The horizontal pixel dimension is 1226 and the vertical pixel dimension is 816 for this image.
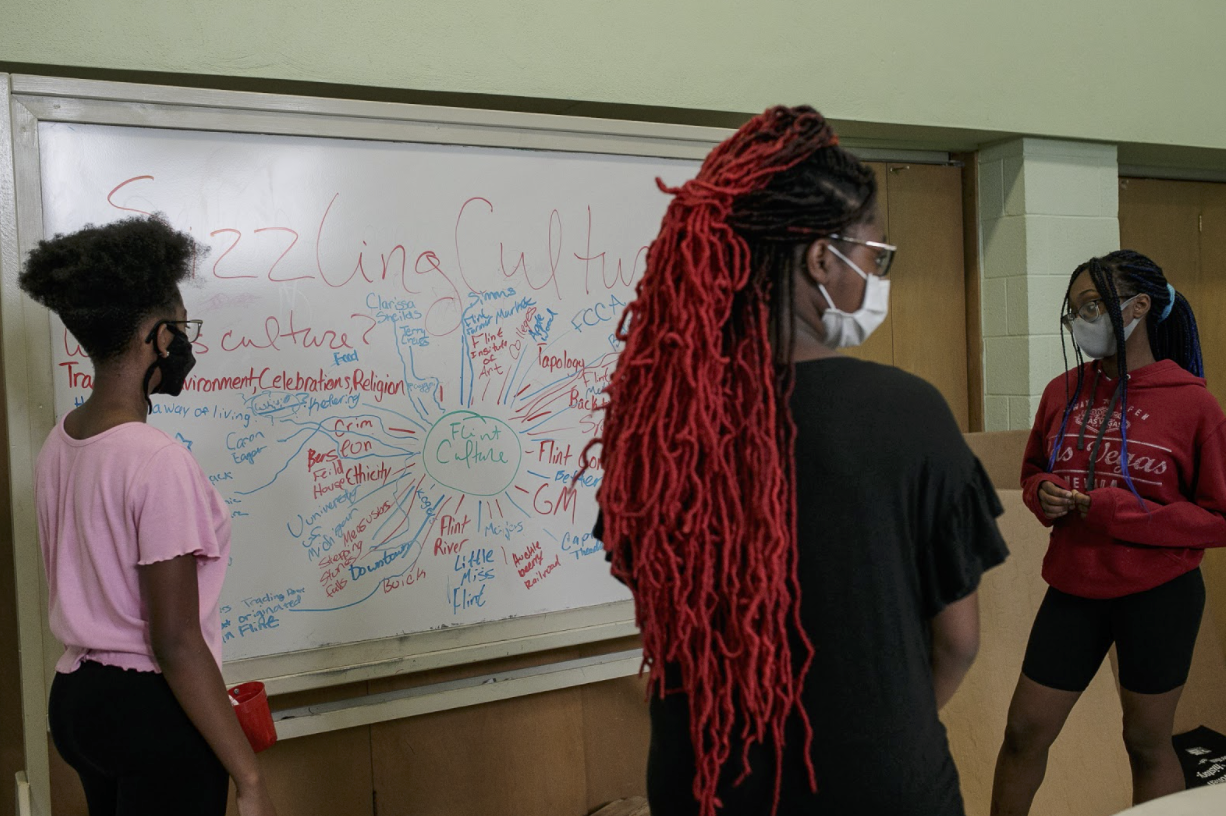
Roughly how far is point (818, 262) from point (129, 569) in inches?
37.8

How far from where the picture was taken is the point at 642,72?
2322 millimetres

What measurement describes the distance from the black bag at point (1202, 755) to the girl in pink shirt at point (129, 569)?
2.61 m

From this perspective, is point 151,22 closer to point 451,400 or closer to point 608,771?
point 451,400

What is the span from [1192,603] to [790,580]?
1.30 metres

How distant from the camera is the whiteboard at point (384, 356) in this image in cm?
184

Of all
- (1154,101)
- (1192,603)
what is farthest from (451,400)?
(1154,101)

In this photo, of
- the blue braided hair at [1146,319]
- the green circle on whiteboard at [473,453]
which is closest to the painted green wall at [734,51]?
the green circle on whiteboard at [473,453]

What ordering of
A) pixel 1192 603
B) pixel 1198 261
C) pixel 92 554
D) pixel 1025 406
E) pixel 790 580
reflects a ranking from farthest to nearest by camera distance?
1. pixel 1198 261
2. pixel 1025 406
3. pixel 1192 603
4. pixel 92 554
5. pixel 790 580

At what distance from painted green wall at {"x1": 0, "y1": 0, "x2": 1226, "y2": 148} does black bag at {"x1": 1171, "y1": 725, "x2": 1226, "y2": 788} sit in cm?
188

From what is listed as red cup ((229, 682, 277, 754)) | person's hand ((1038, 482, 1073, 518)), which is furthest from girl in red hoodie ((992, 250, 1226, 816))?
red cup ((229, 682, 277, 754))

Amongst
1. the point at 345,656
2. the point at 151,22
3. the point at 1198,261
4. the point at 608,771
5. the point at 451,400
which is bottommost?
the point at 608,771

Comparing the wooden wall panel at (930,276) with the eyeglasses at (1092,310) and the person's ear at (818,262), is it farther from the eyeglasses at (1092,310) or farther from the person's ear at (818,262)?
the person's ear at (818,262)

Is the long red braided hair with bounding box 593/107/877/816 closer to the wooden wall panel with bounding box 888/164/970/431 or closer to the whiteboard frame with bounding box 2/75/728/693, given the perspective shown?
the whiteboard frame with bounding box 2/75/728/693

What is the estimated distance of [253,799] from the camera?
1.30 meters
